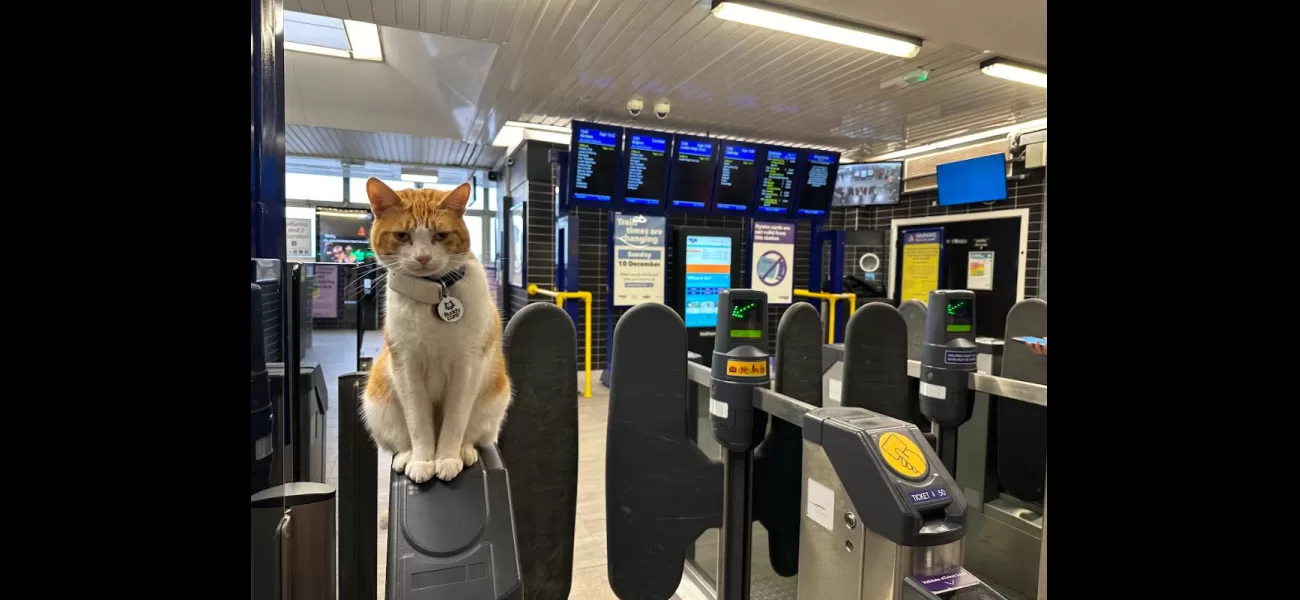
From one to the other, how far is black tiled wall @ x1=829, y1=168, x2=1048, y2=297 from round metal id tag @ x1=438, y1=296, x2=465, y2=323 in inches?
253

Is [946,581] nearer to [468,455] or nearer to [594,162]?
[468,455]

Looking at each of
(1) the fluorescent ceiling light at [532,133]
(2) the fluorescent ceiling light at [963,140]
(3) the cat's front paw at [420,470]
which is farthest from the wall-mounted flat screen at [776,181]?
(3) the cat's front paw at [420,470]

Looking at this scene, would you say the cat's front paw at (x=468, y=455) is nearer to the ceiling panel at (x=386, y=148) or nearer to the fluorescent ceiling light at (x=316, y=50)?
the fluorescent ceiling light at (x=316, y=50)

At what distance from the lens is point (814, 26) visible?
3.95 m

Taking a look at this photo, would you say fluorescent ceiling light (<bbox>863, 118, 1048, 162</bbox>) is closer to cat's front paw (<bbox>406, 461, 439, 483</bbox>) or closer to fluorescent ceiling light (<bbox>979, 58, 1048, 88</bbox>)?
fluorescent ceiling light (<bbox>979, 58, 1048, 88</bbox>)

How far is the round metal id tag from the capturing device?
1.33 metres
